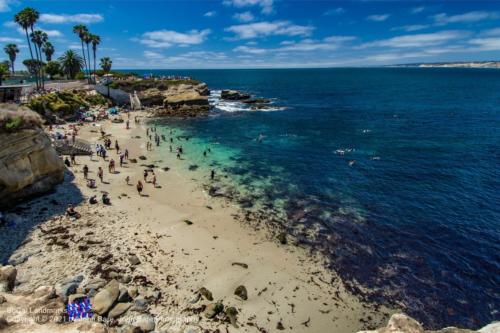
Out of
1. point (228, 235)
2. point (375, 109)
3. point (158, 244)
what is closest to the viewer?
point (158, 244)

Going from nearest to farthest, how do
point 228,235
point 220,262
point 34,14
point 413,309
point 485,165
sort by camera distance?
1. point 413,309
2. point 220,262
3. point 228,235
4. point 485,165
5. point 34,14

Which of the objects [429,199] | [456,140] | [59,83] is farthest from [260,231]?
[59,83]

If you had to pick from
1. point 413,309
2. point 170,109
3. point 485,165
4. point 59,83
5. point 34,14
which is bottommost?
point 413,309

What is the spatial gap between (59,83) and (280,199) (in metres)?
77.7

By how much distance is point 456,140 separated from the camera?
48.8 meters

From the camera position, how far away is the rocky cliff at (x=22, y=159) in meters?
22.1

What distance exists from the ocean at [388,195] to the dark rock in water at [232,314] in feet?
24.9

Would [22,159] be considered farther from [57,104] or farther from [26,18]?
[26,18]

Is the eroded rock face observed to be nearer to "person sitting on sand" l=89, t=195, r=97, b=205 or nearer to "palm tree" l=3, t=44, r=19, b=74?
"person sitting on sand" l=89, t=195, r=97, b=205

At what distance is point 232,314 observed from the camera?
1486cm

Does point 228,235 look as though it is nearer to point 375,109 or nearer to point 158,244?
point 158,244

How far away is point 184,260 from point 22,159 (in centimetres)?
1644

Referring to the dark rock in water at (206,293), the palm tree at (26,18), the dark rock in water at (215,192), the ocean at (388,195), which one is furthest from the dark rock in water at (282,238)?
the palm tree at (26,18)

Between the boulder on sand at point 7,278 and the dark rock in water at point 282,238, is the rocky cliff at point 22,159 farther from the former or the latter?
the dark rock in water at point 282,238
